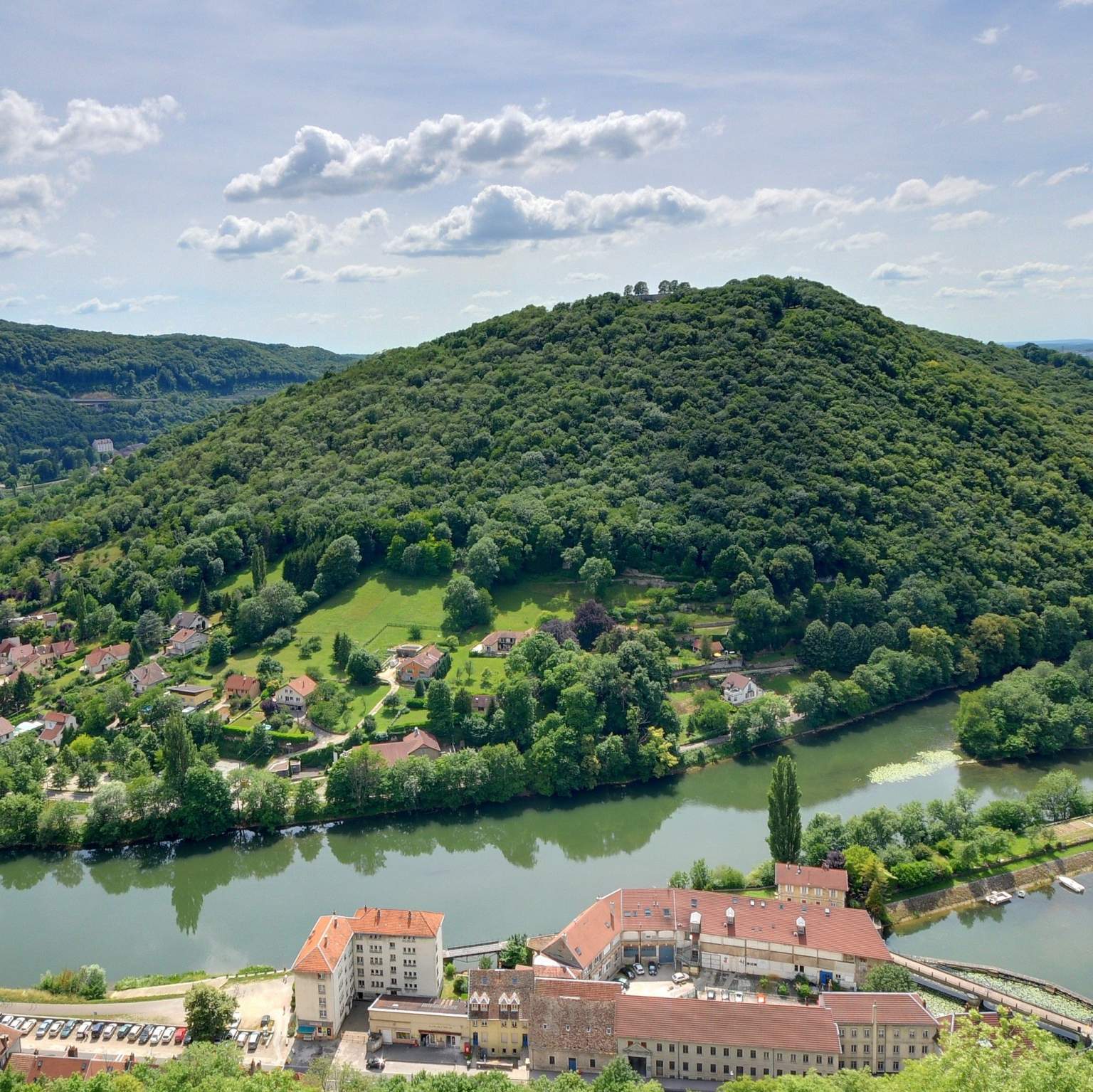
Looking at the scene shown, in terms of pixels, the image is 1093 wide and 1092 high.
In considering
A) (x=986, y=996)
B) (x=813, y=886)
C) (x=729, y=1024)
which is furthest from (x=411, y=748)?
(x=986, y=996)

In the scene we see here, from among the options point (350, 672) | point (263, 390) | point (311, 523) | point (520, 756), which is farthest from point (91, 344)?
point (520, 756)

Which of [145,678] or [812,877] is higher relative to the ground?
[145,678]

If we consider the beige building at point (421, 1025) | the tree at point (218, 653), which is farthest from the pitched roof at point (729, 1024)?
the tree at point (218, 653)

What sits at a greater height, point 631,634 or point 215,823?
point 631,634

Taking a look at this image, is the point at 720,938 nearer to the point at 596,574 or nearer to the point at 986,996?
the point at 986,996

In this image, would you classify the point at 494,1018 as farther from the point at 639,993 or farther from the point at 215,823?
the point at 215,823
